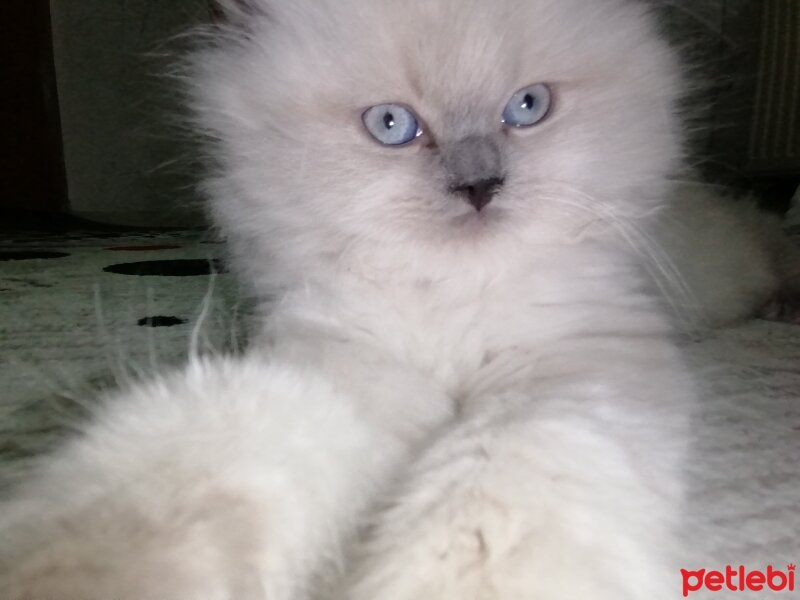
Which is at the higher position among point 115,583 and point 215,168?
point 215,168

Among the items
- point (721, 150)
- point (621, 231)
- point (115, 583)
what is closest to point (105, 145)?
point (721, 150)

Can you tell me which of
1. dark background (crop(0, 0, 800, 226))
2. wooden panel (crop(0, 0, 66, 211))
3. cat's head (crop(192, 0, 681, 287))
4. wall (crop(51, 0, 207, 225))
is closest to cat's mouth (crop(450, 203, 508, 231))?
cat's head (crop(192, 0, 681, 287))

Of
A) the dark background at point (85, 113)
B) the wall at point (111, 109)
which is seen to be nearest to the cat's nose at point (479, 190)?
the dark background at point (85, 113)

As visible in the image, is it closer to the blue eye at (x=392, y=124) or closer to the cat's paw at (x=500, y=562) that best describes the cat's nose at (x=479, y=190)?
the blue eye at (x=392, y=124)

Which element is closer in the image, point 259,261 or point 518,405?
point 518,405

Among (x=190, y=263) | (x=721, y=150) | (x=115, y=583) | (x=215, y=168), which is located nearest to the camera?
(x=115, y=583)

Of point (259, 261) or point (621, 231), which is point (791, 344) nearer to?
point (621, 231)
